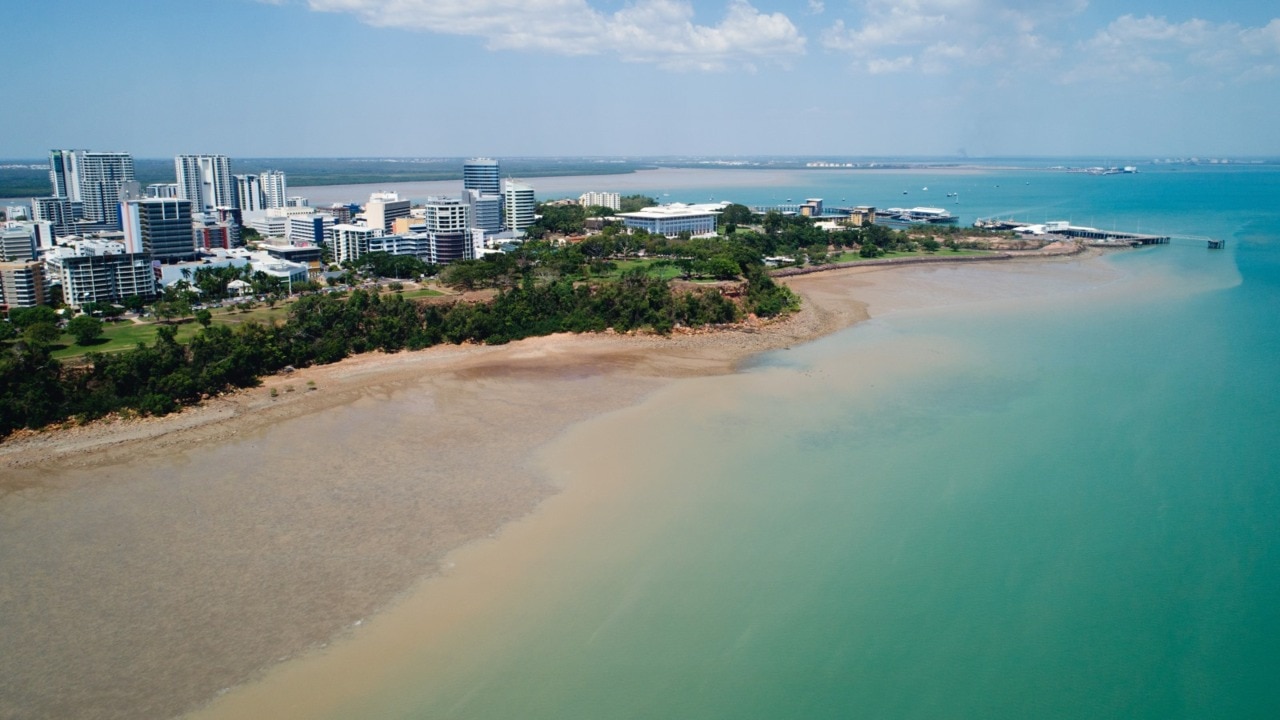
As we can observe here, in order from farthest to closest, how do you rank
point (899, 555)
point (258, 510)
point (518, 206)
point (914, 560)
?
point (518, 206) → point (258, 510) → point (899, 555) → point (914, 560)

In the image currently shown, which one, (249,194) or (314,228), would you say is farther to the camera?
(249,194)

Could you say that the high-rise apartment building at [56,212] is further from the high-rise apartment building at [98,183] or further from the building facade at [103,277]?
the building facade at [103,277]

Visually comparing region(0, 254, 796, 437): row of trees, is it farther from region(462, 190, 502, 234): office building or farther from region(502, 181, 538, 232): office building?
region(502, 181, 538, 232): office building

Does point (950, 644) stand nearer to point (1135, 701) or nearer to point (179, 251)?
point (1135, 701)

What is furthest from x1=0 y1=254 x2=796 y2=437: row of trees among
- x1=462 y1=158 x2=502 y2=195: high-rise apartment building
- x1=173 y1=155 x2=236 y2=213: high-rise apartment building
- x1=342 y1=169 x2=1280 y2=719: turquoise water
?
x1=173 y1=155 x2=236 y2=213: high-rise apartment building

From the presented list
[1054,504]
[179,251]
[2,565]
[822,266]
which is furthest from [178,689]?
[822,266]

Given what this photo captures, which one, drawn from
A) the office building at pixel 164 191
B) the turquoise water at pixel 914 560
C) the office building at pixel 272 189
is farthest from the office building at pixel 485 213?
the turquoise water at pixel 914 560

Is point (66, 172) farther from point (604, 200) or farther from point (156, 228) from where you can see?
point (604, 200)

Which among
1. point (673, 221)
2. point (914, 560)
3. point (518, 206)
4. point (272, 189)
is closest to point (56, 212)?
point (272, 189)
